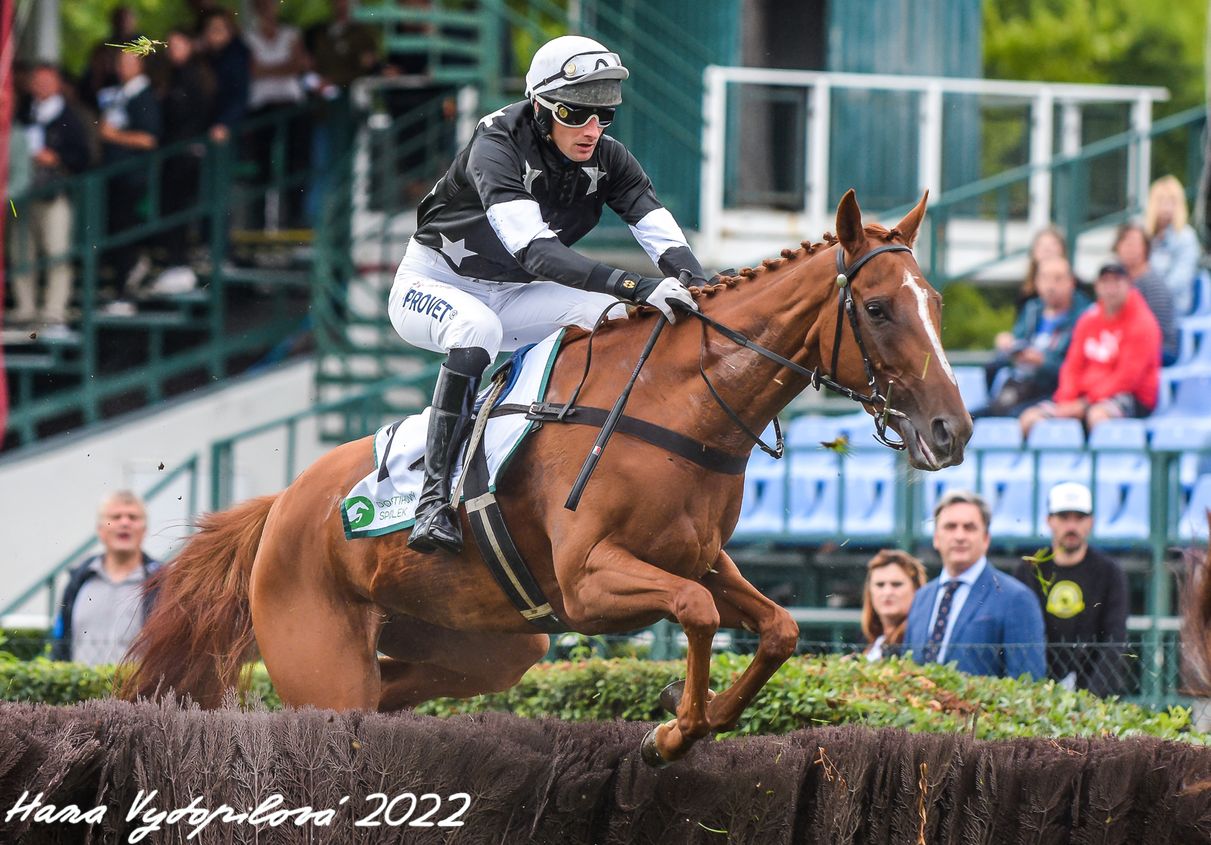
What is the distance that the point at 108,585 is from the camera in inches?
391

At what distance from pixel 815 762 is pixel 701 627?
0.74 metres

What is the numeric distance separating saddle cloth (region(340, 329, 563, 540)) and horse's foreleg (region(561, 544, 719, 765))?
60 centimetres

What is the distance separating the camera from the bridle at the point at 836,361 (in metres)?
5.75

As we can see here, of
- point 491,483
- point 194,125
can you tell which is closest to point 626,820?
point 491,483

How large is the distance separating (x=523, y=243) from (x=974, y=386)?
23.0 feet

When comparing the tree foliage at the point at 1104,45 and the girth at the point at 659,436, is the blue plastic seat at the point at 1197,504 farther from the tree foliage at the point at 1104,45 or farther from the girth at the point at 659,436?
the tree foliage at the point at 1104,45

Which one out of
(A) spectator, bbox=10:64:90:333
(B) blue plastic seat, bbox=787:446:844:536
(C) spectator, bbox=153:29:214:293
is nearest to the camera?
(B) blue plastic seat, bbox=787:446:844:536

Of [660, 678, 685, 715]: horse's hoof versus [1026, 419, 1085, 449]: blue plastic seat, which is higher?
[1026, 419, 1085, 449]: blue plastic seat

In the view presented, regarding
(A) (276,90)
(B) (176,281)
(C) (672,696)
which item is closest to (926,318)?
(C) (672,696)

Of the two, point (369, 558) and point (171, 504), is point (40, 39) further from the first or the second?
point (369, 558)

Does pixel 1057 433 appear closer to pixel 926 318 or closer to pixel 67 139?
pixel 926 318

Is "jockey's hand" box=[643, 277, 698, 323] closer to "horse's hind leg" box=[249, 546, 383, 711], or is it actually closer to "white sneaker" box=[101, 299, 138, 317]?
"horse's hind leg" box=[249, 546, 383, 711]

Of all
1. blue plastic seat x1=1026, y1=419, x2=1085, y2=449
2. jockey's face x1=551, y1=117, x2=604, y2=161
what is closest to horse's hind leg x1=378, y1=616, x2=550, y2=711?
jockey's face x1=551, y1=117, x2=604, y2=161

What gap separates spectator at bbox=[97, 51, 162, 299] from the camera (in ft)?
51.1
